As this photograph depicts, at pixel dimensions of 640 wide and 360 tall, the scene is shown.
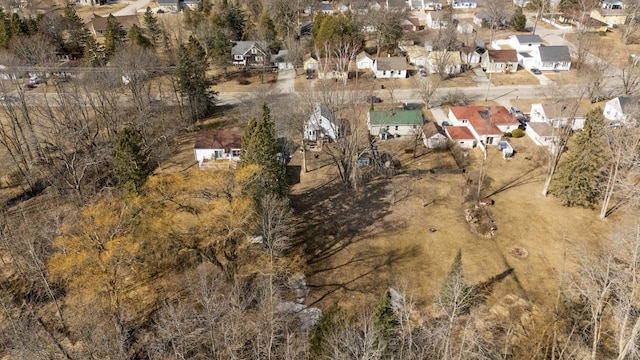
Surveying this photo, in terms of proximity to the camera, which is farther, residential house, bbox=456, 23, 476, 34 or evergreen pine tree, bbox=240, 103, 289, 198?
residential house, bbox=456, 23, 476, 34

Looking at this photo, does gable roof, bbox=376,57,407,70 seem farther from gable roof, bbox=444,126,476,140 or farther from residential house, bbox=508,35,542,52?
gable roof, bbox=444,126,476,140

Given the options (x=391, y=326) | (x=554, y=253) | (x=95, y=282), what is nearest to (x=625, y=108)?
(x=554, y=253)

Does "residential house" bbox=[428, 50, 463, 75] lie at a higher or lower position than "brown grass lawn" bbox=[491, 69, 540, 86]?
higher

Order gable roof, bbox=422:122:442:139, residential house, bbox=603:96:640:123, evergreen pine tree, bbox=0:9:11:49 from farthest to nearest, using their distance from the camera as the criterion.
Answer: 1. evergreen pine tree, bbox=0:9:11:49
2. gable roof, bbox=422:122:442:139
3. residential house, bbox=603:96:640:123

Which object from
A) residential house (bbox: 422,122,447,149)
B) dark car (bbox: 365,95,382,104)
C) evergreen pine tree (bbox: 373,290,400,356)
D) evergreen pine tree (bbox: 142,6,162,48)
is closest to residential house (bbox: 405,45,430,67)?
dark car (bbox: 365,95,382,104)

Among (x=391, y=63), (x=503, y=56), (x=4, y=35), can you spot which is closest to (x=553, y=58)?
(x=503, y=56)

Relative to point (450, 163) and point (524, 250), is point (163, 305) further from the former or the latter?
point (450, 163)

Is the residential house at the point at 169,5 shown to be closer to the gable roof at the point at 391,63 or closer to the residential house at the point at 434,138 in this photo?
the gable roof at the point at 391,63
